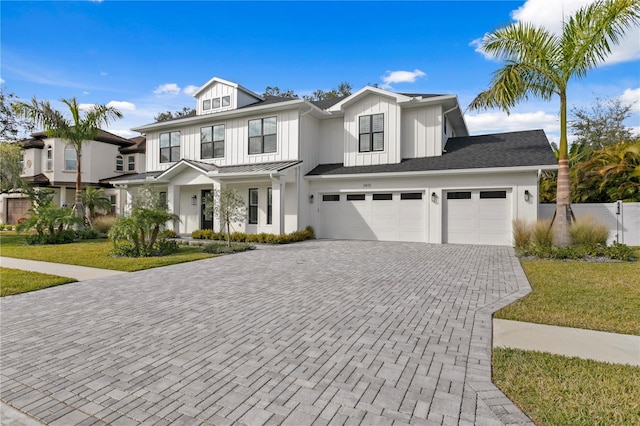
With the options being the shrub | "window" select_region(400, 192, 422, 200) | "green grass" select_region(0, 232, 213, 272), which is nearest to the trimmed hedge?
"green grass" select_region(0, 232, 213, 272)

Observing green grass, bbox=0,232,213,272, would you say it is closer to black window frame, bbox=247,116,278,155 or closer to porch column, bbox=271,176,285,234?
porch column, bbox=271,176,285,234

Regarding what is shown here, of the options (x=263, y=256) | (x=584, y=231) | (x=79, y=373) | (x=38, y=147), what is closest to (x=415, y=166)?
(x=584, y=231)

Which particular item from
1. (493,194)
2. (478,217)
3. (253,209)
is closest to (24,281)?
(253,209)

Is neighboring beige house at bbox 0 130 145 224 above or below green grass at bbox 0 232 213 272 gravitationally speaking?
above

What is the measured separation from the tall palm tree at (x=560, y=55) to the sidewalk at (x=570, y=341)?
749 centimetres

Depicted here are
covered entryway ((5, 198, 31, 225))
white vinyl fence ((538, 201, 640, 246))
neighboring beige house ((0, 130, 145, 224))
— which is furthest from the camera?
covered entryway ((5, 198, 31, 225))

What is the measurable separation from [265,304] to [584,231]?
10.7 metres

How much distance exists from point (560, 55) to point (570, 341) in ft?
34.0

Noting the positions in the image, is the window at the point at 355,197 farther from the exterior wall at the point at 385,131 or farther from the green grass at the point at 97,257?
the green grass at the point at 97,257

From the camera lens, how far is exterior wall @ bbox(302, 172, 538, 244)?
42.0 feet

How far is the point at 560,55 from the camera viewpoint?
10484mm

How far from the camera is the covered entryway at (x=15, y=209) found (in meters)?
26.8

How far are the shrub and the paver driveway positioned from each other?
5.06 metres

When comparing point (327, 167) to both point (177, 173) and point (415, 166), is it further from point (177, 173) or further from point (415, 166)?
point (177, 173)
